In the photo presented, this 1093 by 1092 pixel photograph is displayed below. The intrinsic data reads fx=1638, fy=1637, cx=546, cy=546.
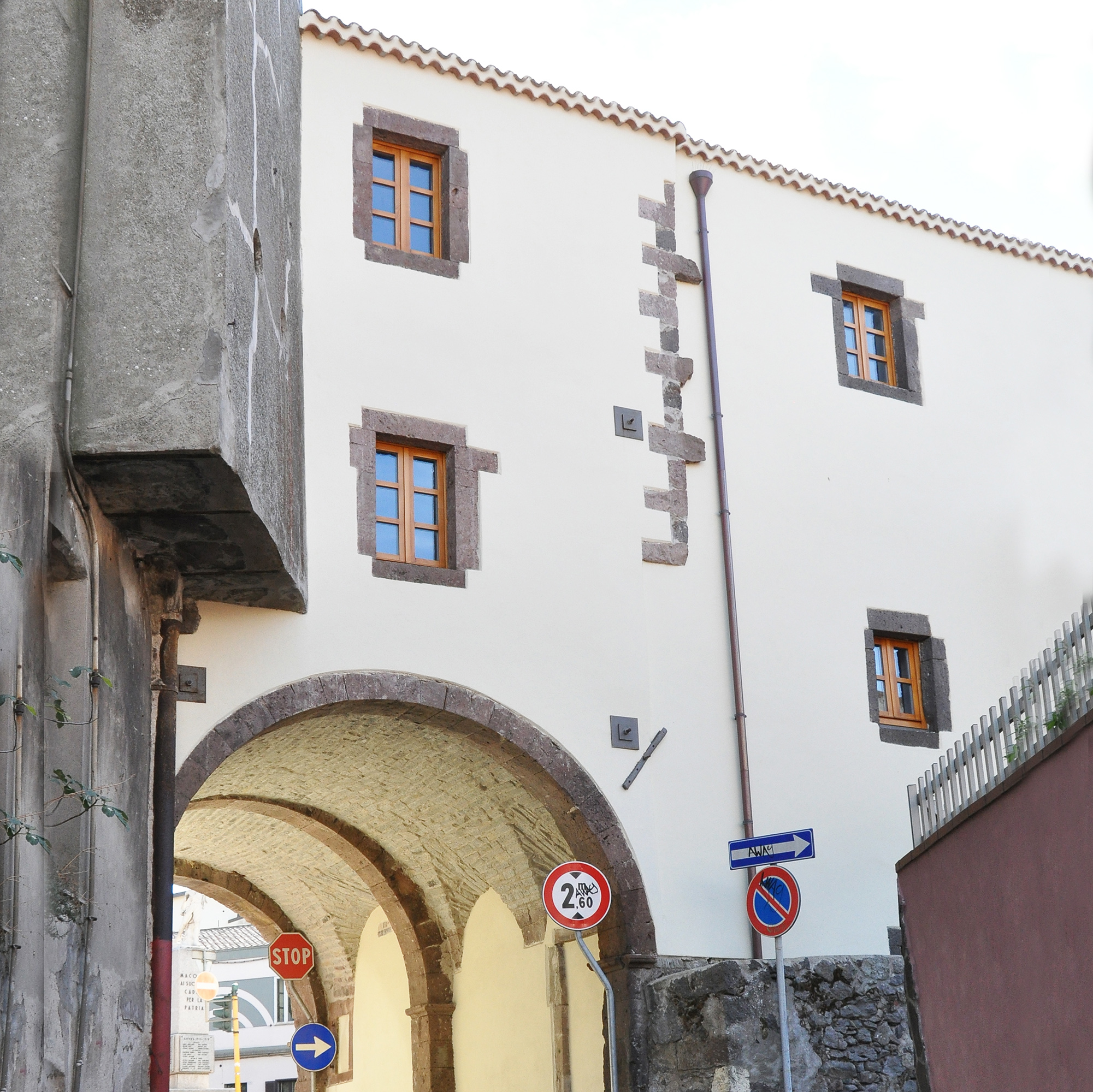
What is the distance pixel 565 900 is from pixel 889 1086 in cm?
262

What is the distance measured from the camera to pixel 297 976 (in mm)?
13977

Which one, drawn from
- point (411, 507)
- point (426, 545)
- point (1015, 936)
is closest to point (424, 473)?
point (411, 507)

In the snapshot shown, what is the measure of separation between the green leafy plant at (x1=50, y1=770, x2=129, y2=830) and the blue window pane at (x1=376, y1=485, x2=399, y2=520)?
11.0ft

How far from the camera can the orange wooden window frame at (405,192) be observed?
11383 mm

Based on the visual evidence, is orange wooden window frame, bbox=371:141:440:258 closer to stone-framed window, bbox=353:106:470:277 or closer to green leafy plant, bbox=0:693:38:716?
stone-framed window, bbox=353:106:470:277

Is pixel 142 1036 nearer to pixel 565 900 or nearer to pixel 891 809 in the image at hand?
pixel 565 900

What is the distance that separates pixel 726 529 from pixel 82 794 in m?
5.74

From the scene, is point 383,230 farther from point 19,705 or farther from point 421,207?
point 19,705

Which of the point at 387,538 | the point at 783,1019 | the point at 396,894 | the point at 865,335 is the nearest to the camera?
the point at 783,1019

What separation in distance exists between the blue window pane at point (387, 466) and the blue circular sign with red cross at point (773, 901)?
3.51 m

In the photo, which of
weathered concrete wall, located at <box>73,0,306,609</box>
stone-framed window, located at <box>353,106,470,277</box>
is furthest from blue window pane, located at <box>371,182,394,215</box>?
weathered concrete wall, located at <box>73,0,306,609</box>

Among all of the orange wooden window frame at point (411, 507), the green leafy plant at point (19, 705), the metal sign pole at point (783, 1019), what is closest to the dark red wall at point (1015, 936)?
the metal sign pole at point (783, 1019)

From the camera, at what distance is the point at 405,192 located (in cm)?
1151

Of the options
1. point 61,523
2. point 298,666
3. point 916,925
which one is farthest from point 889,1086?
point 61,523
